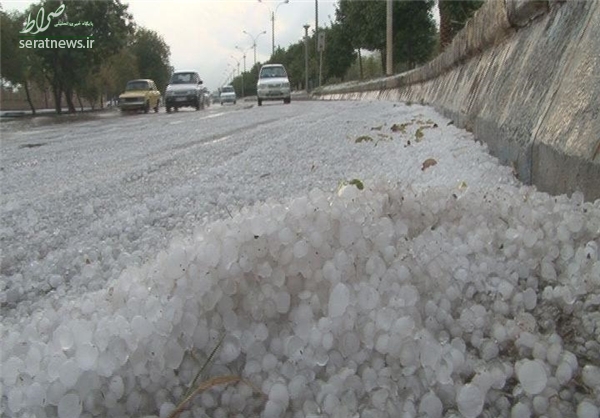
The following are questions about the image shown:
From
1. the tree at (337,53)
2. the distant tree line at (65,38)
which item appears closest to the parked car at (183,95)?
the distant tree line at (65,38)

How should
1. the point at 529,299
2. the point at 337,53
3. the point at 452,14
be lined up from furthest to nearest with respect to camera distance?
1. the point at 337,53
2. the point at 452,14
3. the point at 529,299

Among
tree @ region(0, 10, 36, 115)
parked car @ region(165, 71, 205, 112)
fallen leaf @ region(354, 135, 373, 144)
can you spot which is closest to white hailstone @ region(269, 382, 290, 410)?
fallen leaf @ region(354, 135, 373, 144)

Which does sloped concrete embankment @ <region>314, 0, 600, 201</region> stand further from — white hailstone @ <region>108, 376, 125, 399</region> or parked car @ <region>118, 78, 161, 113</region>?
parked car @ <region>118, 78, 161, 113</region>

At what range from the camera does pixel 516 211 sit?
1297mm

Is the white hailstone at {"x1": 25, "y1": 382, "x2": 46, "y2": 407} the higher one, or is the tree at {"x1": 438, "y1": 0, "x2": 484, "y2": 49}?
the tree at {"x1": 438, "y1": 0, "x2": 484, "y2": 49}

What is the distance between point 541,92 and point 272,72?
1038 inches

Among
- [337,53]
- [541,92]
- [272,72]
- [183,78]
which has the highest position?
[337,53]

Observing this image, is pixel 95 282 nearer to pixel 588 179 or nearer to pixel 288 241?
pixel 288 241

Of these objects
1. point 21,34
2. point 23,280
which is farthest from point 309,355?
point 21,34

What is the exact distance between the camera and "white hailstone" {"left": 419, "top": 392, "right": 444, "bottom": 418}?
2.68 feet

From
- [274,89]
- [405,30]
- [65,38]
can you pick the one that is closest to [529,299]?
[274,89]

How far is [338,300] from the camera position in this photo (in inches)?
37.1

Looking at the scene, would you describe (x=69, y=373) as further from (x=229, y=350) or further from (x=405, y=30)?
(x=405, y=30)

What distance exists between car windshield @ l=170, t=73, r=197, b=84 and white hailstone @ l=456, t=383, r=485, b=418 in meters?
26.4
